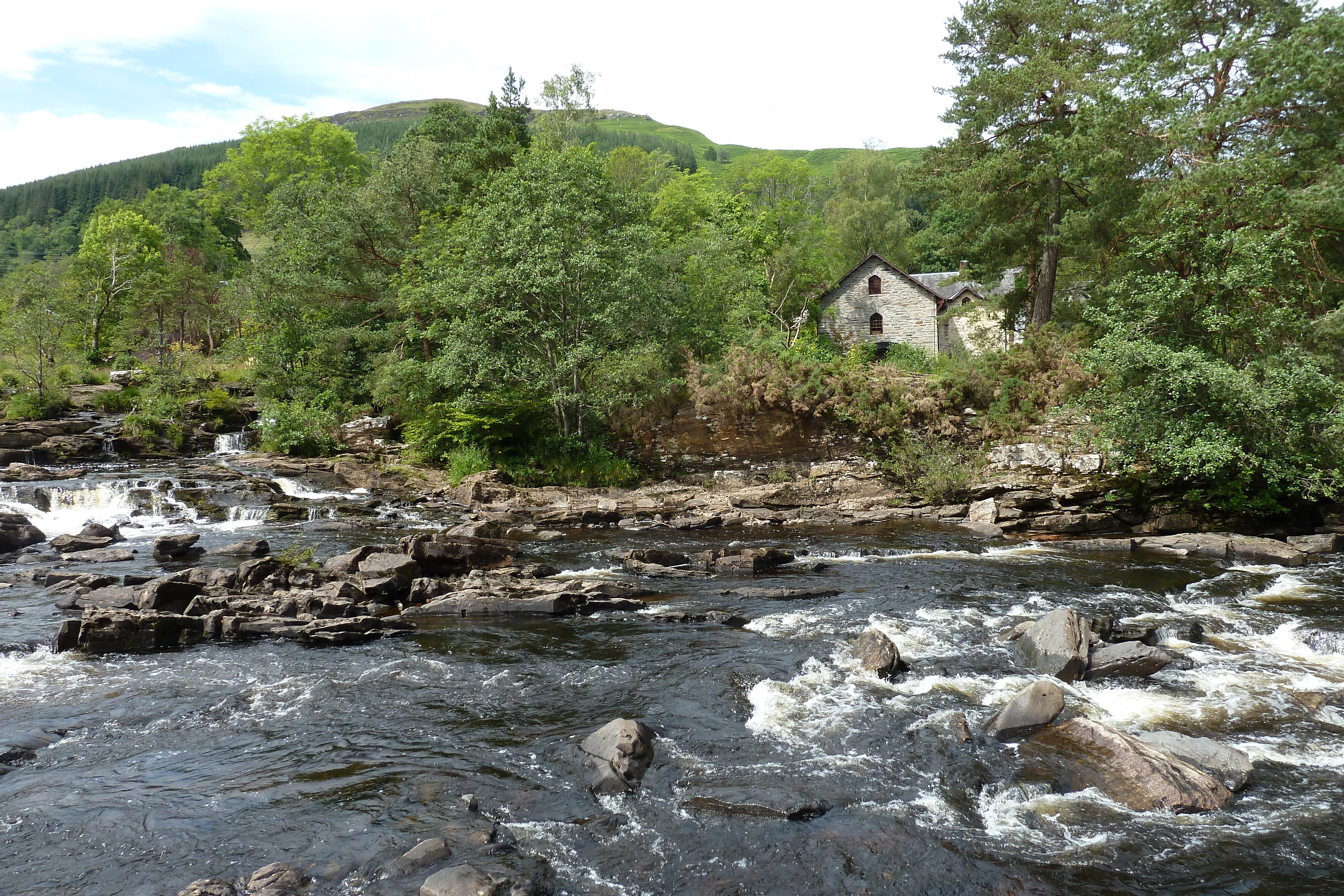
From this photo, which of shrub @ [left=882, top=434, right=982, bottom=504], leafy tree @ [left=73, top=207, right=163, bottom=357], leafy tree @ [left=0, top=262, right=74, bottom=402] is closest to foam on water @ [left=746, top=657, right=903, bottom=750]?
shrub @ [left=882, top=434, right=982, bottom=504]

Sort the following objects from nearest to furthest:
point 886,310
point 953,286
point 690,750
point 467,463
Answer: point 690,750
point 467,463
point 886,310
point 953,286

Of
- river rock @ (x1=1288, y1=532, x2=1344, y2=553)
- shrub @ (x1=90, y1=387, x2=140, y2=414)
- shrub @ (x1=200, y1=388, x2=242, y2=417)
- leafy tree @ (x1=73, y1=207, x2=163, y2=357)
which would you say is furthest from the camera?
leafy tree @ (x1=73, y1=207, x2=163, y2=357)

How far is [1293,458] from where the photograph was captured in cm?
1916

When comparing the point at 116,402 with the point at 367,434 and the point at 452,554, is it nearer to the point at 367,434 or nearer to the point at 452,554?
the point at 367,434

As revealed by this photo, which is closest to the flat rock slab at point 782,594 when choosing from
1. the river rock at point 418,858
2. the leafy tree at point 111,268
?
the river rock at point 418,858

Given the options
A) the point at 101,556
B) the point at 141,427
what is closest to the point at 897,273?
the point at 141,427

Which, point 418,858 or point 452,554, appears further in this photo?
point 452,554

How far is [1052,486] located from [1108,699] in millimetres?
14469

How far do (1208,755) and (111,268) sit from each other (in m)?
61.7

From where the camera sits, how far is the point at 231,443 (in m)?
34.2

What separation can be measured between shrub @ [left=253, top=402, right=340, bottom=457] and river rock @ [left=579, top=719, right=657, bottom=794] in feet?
89.0

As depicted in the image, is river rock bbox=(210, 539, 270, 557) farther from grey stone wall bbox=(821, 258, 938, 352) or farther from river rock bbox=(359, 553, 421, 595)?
grey stone wall bbox=(821, 258, 938, 352)

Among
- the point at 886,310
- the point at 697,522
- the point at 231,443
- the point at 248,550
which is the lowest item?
the point at 697,522

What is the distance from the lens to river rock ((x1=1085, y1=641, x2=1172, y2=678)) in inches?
444
